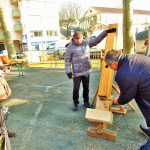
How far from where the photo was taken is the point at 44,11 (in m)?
32.6

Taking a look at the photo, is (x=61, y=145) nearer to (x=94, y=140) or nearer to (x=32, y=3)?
(x=94, y=140)

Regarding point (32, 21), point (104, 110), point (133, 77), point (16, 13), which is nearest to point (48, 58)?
point (104, 110)

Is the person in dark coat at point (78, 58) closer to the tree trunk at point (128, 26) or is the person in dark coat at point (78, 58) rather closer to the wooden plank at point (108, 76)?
the wooden plank at point (108, 76)

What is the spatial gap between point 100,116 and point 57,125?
1.19 meters

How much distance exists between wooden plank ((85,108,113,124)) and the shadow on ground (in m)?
0.44

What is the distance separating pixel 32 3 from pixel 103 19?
23.2 meters

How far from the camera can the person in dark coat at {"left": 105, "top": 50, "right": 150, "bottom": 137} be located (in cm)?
253

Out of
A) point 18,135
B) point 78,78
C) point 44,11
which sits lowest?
point 18,135

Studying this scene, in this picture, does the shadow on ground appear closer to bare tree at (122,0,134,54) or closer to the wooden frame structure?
the wooden frame structure

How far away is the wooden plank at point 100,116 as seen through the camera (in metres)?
3.33

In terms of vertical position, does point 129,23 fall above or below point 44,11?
below

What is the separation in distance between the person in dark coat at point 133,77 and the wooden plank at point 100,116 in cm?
70

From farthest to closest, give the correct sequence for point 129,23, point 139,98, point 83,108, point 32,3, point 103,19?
point 103,19, point 32,3, point 129,23, point 83,108, point 139,98

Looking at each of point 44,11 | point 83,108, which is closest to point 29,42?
point 44,11
